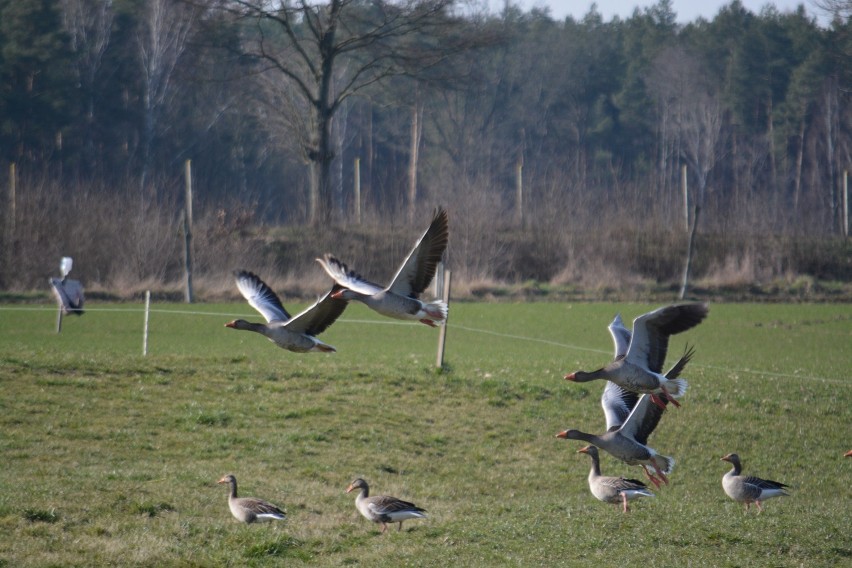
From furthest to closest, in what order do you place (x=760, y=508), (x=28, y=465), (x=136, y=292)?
(x=136, y=292)
(x=28, y=465)
(x=760, y=508)

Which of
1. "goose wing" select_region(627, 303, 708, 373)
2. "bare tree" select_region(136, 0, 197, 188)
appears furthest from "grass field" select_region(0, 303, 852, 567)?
"bare tree" select_region(136, 0, 197, 188)

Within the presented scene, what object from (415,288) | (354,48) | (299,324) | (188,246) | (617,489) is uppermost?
(354,48)

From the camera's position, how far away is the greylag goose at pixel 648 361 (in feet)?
30.7

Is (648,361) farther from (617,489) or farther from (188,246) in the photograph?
(188,246)

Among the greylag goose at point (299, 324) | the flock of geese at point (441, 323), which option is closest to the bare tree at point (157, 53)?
the greylag goose at point (299, 324)

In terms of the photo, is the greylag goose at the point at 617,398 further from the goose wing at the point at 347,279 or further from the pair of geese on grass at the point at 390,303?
the goose wing at the point at 347,279

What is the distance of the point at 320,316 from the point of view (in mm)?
9945

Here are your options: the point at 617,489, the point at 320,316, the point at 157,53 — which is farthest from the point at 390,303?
the point at 157,53

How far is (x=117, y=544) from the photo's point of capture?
38.1 feet

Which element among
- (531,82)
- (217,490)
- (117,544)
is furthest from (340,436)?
(531,82)

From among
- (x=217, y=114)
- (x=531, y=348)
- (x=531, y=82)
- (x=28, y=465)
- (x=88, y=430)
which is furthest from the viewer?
(x=531, y=82)

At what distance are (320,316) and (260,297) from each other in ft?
3.57

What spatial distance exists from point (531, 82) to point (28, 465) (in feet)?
217

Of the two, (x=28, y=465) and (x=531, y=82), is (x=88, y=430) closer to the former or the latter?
(x=28, y=465)
